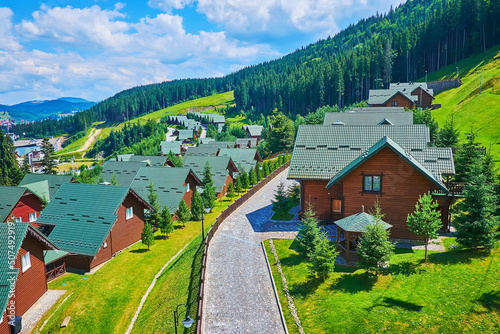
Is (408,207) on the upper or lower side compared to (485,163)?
lower

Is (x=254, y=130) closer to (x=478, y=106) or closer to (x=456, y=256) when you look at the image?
(x=478, y=106)

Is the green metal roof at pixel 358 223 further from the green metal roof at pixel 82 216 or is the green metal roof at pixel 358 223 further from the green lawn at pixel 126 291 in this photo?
the green metal roof at pixel 82 216

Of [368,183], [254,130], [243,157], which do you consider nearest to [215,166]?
[243,157]

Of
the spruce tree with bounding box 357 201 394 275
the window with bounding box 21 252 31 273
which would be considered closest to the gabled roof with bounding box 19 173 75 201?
the window with bounding box 21 252 31 273

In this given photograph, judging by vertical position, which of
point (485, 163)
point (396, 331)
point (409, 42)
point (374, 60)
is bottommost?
point (396, 331)

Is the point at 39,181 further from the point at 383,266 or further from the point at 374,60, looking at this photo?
the point at 374,60

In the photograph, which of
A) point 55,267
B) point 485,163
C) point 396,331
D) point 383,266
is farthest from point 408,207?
point 55,267
